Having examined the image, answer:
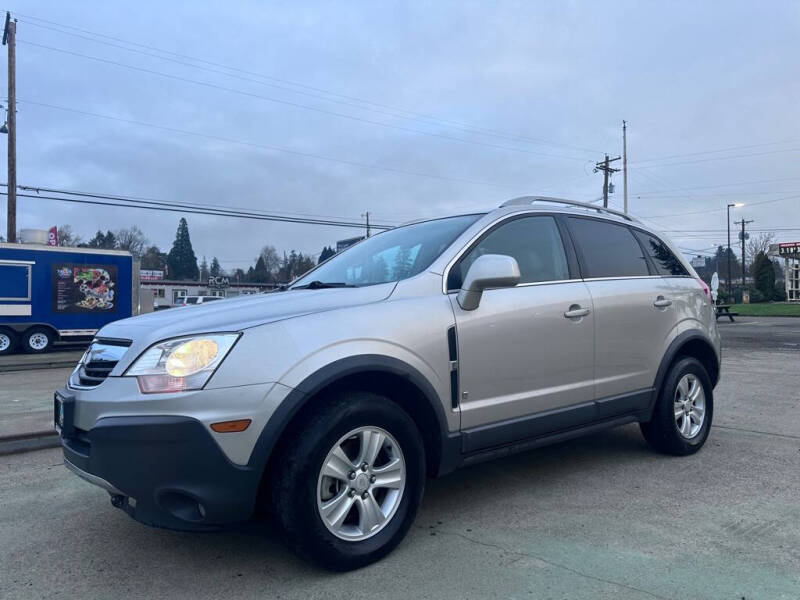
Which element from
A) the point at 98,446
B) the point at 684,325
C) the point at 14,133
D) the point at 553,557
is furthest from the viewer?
the point at 14,133

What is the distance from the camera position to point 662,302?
4.69 m

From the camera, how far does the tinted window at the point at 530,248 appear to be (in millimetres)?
3820

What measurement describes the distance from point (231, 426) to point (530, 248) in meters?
2.33

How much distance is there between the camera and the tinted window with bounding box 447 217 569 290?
3820mm

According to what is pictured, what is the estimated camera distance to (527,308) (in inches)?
146

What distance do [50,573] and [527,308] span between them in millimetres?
2904

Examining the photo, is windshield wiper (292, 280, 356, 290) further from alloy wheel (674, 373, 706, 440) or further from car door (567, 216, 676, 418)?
alloy wheel (674, 373, 706, 440)

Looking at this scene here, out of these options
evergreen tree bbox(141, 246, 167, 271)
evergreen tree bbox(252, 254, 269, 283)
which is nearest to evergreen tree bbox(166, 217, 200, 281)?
evergreen tree bbox(141, 246, 167, 271)

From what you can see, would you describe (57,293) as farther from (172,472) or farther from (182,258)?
(182,258)

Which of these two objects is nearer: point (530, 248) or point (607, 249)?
point (530, 248)

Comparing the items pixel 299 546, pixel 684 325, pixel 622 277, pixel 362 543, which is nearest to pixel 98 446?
pixel 299 546

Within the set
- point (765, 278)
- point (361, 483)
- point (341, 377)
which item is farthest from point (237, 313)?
point (765, 278)

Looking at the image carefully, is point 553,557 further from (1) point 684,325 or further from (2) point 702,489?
(1) point 684,325

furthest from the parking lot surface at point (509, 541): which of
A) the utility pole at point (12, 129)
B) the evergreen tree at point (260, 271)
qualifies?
the evergreen tree at point (260, 271)
